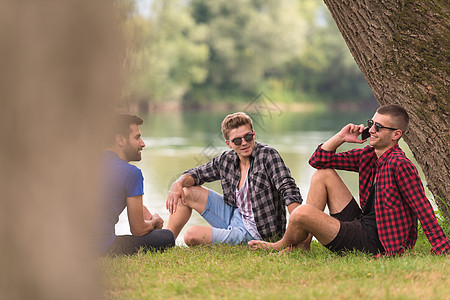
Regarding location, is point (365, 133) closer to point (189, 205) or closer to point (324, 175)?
point (324, 175)

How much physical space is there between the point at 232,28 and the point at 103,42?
46613 mm

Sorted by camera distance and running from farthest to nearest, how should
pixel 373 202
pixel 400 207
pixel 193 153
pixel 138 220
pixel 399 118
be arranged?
pixel 193 153
pixel 138 220
pixel 373 202
pixel 399 118
pixel 400 207

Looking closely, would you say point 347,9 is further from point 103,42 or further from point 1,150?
point 1,150

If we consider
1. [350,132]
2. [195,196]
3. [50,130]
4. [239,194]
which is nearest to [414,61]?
[350,132]

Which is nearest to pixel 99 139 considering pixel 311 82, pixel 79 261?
pixel 79 261

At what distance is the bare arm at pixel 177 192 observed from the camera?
4.80m

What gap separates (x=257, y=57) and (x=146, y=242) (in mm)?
43435

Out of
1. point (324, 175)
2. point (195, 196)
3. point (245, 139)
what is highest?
point (245, 139)

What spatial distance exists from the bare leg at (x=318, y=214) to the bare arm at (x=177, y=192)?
0.91 meters

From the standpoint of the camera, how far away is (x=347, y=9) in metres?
4.59

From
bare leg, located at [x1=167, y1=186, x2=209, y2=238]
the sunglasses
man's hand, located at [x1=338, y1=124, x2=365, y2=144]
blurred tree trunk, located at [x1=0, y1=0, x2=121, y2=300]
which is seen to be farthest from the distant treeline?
blurred tree trunk, located at [x1=0, y1=0, x2=121, y2=300]

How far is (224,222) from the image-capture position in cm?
509

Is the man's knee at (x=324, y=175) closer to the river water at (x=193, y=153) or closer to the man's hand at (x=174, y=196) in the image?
the man's hand at (x=174, y=196)

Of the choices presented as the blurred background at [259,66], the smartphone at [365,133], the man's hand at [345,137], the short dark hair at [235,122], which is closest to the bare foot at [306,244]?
the man's hand at [345,137]
